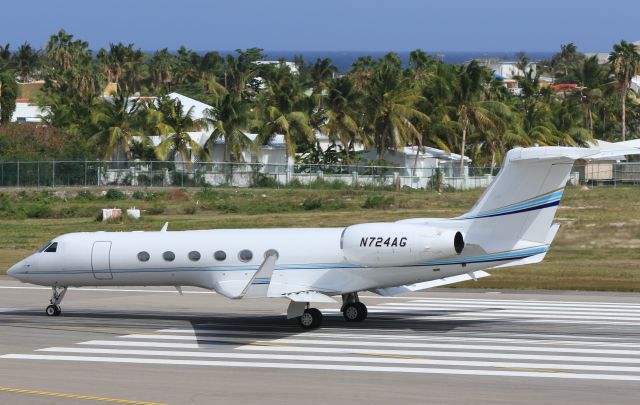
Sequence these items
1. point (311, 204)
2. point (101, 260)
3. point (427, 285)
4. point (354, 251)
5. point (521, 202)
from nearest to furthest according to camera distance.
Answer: point (521, 202) < point (354, 251) < point (427, 285) < point (101, 260) < point (311, 204)

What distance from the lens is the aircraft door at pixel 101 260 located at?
27.3 metres

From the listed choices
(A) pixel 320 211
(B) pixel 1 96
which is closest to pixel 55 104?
(B) pixel 1 96

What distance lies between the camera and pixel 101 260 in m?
27.3

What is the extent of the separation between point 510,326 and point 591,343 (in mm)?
2752

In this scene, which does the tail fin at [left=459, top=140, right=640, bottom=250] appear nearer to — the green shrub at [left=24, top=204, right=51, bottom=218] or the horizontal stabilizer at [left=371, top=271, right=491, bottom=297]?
the horizontal stabilizer at [left=371, top=271, right=491, bottom=297]

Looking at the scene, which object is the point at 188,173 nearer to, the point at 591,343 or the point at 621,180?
the point at 621,180

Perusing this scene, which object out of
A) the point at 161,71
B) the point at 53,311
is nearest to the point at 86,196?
the point at 53,311

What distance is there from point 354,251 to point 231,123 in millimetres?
50998

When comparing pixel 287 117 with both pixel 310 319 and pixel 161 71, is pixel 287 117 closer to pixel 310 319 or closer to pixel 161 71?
pixel 310 319

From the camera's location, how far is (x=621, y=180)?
7594 cm

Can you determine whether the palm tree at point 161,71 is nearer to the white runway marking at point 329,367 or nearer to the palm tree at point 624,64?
the palm tree at point 624,64

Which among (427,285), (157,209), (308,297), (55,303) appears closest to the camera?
(308,297)

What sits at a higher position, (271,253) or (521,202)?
(521,202)

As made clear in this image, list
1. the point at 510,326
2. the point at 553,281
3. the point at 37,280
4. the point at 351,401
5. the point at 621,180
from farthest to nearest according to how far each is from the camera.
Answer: the point at 621,180 → the point at 553,281 → the point at 37,280 → the point at 510,326 → the point at 351,401
